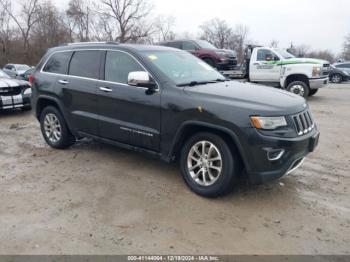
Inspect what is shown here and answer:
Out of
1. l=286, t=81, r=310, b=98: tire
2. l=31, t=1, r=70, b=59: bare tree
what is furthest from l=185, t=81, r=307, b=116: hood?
l=31, t=1, r=70, b=59: bare tree

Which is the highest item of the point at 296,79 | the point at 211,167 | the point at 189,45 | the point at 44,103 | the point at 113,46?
the point at 189,45

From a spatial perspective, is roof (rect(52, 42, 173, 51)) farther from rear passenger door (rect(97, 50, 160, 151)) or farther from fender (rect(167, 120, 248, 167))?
fender (rect(167, 120, 248, 167))

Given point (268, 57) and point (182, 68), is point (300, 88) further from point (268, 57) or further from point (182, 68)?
point (182, 68)

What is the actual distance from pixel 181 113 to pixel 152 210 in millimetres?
1184

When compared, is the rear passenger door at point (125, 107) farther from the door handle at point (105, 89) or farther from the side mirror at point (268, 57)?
the side mirror at point (268, 57)

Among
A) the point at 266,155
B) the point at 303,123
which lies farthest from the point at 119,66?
the point at 303,123

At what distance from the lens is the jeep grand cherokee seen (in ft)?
12.1

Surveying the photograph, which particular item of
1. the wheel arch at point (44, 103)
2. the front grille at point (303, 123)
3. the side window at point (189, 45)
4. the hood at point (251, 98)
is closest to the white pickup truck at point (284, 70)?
the side window at point (189, 45)

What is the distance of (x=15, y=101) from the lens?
9.37 meters

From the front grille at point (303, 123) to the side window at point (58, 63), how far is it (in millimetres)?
3721

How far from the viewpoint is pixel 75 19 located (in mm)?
52562

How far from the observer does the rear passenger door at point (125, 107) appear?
14.5 feet

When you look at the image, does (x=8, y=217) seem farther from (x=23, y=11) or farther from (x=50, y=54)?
(x=23, y=11)

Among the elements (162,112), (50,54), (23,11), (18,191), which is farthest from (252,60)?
(23,11)
